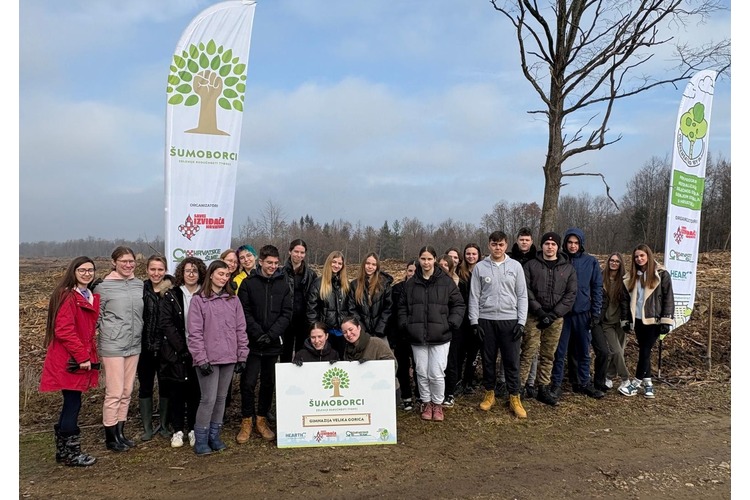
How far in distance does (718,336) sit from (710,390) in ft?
10.7

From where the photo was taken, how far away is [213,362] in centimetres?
487

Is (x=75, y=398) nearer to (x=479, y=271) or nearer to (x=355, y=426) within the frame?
(x=355, y=426)

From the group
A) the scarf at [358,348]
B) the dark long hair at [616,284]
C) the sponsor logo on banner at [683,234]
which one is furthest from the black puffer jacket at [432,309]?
the sponsor logo on banner at [683,234]

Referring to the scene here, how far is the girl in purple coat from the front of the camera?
4.83m

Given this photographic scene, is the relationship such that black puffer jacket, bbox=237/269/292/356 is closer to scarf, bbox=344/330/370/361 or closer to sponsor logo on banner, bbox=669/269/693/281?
scarf, bbox=344/330/370/361

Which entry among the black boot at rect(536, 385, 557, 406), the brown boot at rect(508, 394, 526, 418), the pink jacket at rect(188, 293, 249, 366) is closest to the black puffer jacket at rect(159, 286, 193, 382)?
the pink jacket at rect(188, 293, 249, 366)

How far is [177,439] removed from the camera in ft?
16.8

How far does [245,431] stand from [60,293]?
2.27 metres

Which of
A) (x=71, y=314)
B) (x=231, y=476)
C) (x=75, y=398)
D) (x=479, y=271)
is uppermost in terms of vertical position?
(x=479, y=271)

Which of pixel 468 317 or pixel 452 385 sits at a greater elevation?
pixel 468 317

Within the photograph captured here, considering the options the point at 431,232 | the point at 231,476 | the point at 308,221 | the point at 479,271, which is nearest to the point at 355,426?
the point at 231,476

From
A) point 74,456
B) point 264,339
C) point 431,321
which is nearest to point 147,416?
point 74,456

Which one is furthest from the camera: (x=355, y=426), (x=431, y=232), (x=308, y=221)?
(x=308, y=221)

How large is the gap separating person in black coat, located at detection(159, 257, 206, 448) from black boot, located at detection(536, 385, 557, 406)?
4.23 meters
